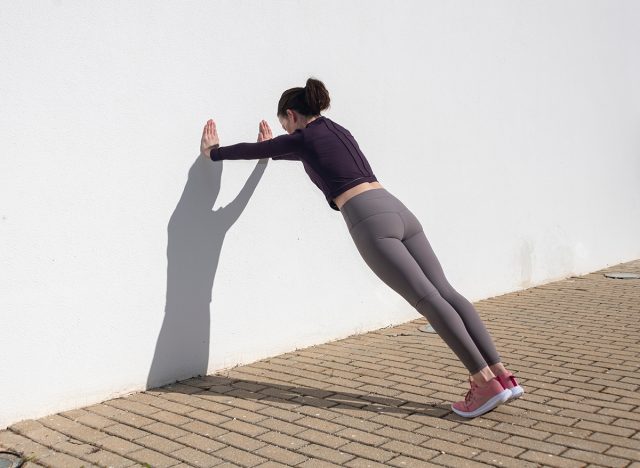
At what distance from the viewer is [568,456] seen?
324cm

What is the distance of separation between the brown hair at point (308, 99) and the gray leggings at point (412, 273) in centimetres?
56

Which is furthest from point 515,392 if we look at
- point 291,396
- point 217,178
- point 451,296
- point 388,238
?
point 217,178

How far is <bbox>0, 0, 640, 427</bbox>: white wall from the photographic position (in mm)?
3867

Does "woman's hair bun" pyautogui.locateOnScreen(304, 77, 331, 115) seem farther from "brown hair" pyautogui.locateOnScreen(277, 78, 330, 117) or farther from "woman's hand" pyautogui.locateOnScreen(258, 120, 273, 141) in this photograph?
"woman's hand" pyautogui.locateOnScreen(258, 120, 273, 141)

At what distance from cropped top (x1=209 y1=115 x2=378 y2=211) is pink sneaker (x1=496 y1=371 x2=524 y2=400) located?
1183 mm

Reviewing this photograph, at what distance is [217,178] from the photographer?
15.4 feet

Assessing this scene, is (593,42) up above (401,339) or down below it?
above

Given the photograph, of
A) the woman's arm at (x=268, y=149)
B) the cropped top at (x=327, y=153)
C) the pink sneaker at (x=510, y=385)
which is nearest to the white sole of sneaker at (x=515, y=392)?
the pink sneaker at (x=510, y=385)

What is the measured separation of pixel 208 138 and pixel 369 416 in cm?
184

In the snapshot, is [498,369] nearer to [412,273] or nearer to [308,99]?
[412,273]

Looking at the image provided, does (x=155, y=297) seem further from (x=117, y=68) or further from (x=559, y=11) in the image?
(x=559, y=11)

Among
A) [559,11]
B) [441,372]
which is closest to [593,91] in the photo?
[559,11]

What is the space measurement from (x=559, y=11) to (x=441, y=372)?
512 cm

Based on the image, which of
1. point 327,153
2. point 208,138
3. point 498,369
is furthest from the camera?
point 208,138
